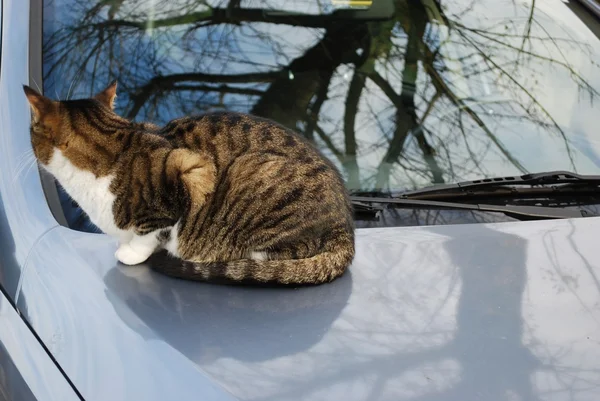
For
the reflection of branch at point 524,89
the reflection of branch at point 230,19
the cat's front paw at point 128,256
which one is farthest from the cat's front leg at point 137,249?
the reflection of branch at point 524,89

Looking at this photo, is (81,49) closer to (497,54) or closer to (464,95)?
(464,95)

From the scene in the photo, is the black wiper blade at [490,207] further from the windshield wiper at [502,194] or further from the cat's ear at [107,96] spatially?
the cat's ear at [107,96]

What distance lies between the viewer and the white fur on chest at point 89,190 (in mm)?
1755

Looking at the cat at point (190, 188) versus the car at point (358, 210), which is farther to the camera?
the cat at point (190, 188)

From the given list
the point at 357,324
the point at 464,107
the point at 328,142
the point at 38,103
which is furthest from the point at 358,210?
the point at 38,103

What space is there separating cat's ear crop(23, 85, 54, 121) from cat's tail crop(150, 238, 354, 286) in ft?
1.72

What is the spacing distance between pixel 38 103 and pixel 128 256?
0.48 metres

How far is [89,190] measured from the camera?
5.82ft

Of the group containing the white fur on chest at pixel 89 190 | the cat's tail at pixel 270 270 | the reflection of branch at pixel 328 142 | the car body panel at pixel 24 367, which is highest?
the reflection of branch at pixel 328 142

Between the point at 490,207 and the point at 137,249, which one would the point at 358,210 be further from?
the point at 137,249

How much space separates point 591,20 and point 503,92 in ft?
1.73

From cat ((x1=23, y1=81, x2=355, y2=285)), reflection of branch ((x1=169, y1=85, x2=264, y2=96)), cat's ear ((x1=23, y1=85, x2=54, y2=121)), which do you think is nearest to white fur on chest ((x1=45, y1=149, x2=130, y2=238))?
cat ((x1=23, y1=81, x2=355, y2=285))

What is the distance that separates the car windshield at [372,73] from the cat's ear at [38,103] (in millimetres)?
277

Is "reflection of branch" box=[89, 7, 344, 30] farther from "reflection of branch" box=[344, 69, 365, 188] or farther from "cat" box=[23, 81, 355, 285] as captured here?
"cat" box=[23, 81, 355, 285]
